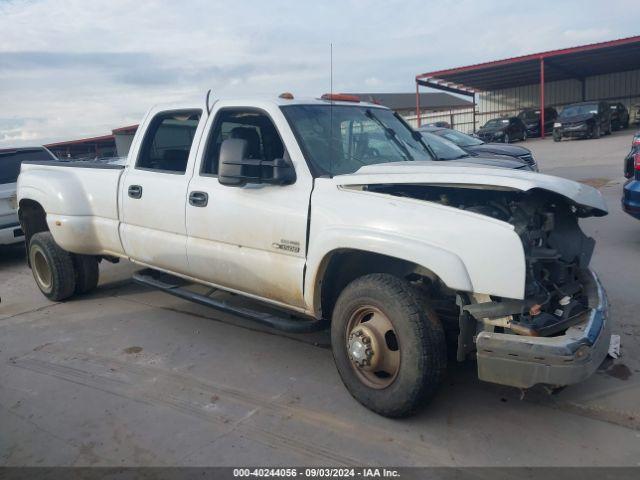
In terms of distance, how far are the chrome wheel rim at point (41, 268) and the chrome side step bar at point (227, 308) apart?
Answer: 4.68 ft

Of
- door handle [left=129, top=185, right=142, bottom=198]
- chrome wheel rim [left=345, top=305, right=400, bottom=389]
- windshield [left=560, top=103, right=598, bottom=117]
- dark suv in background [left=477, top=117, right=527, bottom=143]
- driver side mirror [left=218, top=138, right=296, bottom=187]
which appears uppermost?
windshield [left=560, top=103, right=598, bottom=117]

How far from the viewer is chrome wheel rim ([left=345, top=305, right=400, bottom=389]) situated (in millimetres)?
3344

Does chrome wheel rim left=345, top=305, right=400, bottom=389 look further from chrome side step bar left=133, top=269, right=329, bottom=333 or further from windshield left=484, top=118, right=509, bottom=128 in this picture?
windshield left=484, top=118, right=509, bottom=128

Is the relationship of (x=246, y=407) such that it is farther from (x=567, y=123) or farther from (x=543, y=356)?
(x=567, y=123)

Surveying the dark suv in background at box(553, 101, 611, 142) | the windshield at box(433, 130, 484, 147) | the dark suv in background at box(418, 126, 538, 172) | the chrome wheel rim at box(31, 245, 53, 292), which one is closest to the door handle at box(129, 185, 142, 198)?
the chrome wheel rim at box(31, 245, 53, 292)

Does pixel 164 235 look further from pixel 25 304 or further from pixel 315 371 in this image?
pixel 25 304

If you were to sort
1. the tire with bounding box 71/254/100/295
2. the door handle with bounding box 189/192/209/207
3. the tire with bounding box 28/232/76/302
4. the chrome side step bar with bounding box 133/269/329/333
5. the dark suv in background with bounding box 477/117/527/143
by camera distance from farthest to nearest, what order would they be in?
the dark suv in background with bounding box 477/117/527/143
the tire with bounding box 71/254/100/295
the tire with bounding box 28/232/76/302
the door handle with bounding box 189/192/209/207
the chrome side step bar with bounding box 133/269/329/333

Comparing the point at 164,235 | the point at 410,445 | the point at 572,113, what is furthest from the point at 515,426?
the point at 572,113

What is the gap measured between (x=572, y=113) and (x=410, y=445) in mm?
25567

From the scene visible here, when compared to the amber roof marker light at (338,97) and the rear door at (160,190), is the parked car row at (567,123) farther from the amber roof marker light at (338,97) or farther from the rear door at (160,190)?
the rear door at (160,190)

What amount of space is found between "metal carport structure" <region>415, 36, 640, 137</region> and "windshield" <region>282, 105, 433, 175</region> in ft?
83.4

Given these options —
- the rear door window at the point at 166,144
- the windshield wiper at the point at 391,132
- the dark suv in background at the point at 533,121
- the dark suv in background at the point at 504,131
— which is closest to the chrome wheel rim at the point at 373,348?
the windshield wiper at the point at 391,132

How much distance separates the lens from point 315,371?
13.7 ft

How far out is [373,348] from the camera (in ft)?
11.0
